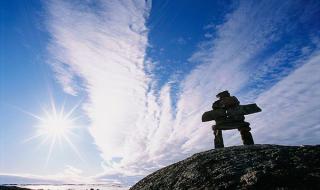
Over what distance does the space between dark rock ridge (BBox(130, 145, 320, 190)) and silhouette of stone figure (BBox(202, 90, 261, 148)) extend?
6583mm

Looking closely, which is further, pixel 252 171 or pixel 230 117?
pixel 230 117

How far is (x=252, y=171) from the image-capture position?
3918 mm

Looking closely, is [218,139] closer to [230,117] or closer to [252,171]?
[230,117]

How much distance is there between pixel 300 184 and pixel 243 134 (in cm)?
891

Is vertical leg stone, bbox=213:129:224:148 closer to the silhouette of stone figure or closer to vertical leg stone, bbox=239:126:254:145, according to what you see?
the silhouette of stone figure

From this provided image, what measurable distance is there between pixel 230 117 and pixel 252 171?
8.31m

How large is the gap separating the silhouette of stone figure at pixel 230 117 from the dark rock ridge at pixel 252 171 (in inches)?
259

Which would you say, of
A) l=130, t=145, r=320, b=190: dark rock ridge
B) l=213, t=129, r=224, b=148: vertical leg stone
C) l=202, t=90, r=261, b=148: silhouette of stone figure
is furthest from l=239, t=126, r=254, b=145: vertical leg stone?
l=130, t=145, r=320, b=190: dark rock ridge

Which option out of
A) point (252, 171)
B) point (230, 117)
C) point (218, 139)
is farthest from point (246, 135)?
point (252, 171)

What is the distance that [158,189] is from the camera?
16.9 ft

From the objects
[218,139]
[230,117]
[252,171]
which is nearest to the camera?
[252,171]

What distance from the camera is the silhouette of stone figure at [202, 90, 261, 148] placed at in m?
11.8

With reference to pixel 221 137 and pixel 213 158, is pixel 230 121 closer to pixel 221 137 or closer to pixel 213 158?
pixel 221 137

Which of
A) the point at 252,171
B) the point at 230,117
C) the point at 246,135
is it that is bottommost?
the point at 252,171
